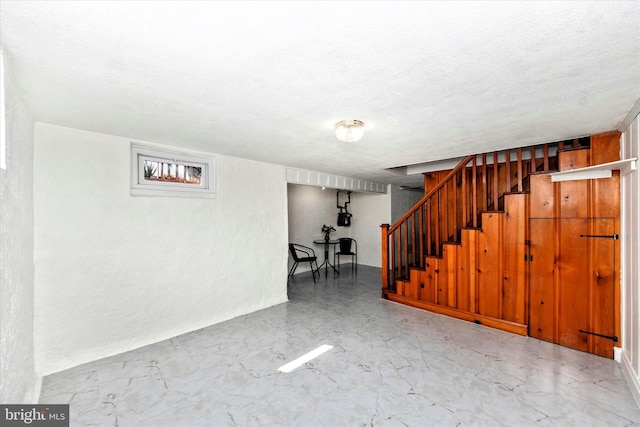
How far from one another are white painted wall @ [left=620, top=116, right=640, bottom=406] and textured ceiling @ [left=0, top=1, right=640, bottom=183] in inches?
9.8

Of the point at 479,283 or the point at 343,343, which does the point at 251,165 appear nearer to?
the point at 343,343

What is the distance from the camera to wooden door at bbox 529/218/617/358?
2486 millimetres

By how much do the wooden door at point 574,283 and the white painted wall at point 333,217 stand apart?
12.5 ft

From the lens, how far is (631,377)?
2.07 metres

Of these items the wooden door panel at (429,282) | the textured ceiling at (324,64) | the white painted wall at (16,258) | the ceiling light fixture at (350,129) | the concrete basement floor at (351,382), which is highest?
the textured ceiling at (324,64)

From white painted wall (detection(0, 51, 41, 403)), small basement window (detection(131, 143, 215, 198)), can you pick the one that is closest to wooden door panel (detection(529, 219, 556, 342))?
small basement window (detection(131, 143, 215, 198))

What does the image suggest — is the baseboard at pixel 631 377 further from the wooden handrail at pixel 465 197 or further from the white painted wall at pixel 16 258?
the white painted wall at pixel 16 258

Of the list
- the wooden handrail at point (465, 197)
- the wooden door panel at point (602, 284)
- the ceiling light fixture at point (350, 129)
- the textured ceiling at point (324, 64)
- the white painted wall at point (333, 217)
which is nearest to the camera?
the textured ceiling at point (324, 64)

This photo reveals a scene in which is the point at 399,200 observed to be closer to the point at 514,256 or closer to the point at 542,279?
the point at 514,256

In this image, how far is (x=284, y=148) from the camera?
3053 mm

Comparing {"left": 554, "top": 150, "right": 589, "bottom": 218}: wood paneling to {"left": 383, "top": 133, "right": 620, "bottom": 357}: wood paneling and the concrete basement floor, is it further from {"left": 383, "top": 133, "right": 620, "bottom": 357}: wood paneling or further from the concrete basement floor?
the concrete basement floor

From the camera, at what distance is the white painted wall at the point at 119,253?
2.25 metres

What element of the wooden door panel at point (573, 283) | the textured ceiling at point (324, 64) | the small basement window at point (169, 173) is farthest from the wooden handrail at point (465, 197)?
the small basement window at point (169, 173)

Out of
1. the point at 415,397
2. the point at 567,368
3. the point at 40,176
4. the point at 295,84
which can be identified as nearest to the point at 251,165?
the point at 40,176
